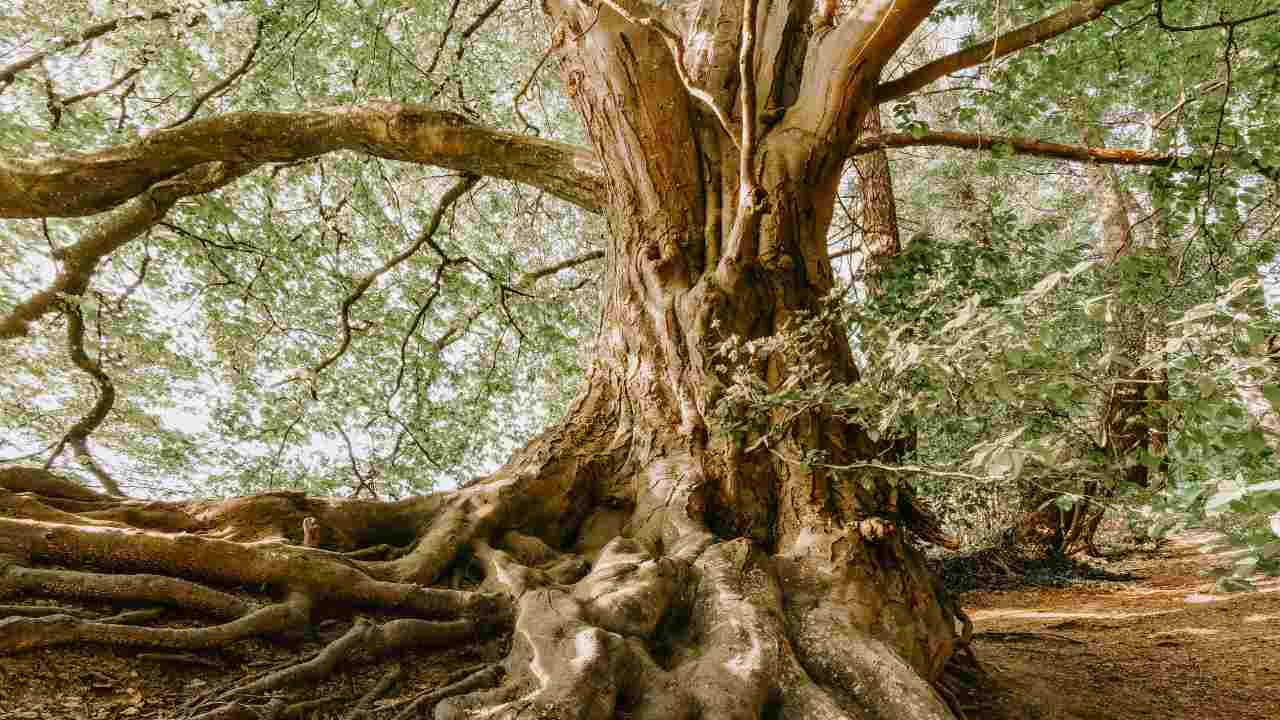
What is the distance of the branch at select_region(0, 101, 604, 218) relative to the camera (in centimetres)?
402

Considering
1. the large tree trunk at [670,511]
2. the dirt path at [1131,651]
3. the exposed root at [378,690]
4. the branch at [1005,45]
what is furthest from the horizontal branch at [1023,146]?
the exposed root at [378,690]

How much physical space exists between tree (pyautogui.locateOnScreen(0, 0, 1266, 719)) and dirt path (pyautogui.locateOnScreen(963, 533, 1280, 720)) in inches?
38.5

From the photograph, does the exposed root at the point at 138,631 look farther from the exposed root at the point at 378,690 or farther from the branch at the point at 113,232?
the branch at the point at 113,232

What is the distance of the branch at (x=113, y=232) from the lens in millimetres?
4598

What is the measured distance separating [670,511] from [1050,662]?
2959 millimetres

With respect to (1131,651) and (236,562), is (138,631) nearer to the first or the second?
(236,562)

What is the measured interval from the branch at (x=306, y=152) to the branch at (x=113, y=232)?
0.24 m

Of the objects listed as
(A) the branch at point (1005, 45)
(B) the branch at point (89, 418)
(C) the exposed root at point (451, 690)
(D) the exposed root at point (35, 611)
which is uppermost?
(A) the branch at point (1005, 45)

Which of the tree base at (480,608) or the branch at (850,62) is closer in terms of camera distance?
the tree base at (480,608)

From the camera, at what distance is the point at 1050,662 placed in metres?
4.35

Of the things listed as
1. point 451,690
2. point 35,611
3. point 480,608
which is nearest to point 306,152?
point 35,611

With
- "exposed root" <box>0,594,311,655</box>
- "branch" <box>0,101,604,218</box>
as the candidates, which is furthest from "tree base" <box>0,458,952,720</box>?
"branch" <box>0,101,604,218</box>

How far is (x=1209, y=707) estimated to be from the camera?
12.0ft

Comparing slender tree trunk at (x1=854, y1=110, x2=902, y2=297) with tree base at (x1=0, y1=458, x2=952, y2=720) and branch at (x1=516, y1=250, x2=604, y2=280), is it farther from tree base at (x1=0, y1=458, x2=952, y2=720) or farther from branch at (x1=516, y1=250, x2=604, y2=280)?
tree base at (x1=0, y1=458, x2=952, y2=720)
